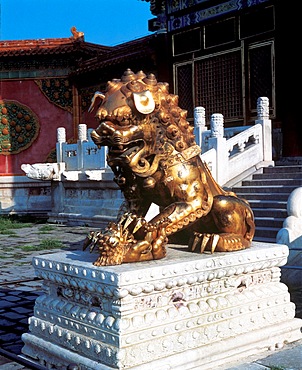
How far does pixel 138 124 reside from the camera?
10.3 ft

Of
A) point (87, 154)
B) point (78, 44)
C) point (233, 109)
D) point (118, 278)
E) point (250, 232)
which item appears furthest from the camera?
point (78, 44)

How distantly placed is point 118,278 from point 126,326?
250 millimetres

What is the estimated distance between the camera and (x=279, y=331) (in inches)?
131

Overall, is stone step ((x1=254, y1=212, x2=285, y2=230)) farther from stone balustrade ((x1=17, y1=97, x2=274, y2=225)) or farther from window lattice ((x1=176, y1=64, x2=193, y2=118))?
window lattice ((x1=176, y1=64, x2=193, y2=118))

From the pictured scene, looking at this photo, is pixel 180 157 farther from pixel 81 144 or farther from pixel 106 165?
pixel 81 144

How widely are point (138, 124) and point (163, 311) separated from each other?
41.7 inches

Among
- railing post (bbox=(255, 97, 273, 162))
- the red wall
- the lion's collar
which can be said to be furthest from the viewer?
the red wall

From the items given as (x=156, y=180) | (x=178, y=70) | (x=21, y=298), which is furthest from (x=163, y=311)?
(x=178, y=70)

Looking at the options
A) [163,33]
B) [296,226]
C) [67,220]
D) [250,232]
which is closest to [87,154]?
[67,220]

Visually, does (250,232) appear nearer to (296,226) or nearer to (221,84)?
(296,226)

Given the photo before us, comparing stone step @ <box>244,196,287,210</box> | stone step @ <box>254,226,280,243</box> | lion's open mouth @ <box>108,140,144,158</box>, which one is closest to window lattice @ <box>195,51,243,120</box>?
stone step @ <box>244,196,287,210</box>

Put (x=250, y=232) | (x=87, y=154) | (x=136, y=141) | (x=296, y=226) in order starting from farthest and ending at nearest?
1. (x=87, y=154)
2. (x=296, y=226)
3. (x=250, y=232)
4. (x=136, y=141)

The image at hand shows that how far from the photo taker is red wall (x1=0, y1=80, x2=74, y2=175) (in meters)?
16.9

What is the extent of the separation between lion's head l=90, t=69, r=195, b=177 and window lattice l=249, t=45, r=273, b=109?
915 centimetres
